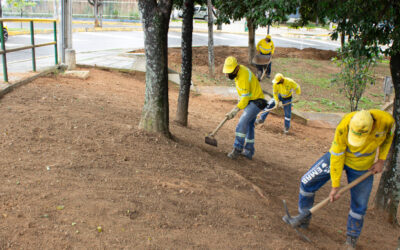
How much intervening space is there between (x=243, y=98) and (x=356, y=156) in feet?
8.17

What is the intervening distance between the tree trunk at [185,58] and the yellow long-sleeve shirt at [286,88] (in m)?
2.85

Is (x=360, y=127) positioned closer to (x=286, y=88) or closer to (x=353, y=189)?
(x=353, y=189)

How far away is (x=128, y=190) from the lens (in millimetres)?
4043

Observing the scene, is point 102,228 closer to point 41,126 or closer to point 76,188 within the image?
point 76,188

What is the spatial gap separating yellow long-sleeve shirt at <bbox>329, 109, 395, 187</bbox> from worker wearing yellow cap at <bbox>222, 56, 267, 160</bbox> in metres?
2.39

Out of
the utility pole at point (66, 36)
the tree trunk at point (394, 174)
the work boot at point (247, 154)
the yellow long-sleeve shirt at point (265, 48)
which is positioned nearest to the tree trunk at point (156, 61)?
the work boot at point (247, 154)

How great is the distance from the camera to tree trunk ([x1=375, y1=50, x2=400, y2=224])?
200 inches

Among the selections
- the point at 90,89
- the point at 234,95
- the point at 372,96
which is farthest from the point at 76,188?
the point at 372,96

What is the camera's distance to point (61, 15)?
10.4m

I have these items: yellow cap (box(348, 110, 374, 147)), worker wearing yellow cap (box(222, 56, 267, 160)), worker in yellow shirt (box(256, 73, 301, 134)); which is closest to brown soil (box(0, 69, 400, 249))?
worker wearing yellow cap (box(222, 56, 267, 160))

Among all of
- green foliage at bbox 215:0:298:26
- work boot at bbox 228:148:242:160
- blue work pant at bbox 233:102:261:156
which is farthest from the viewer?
work boot at bbox 228:148:242:160

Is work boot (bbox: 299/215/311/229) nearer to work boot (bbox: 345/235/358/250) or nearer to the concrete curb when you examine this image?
work boot (bbox: 345/235/358/250)

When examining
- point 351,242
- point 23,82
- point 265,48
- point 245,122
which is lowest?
point 351,242

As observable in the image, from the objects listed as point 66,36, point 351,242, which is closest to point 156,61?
point 351,242
